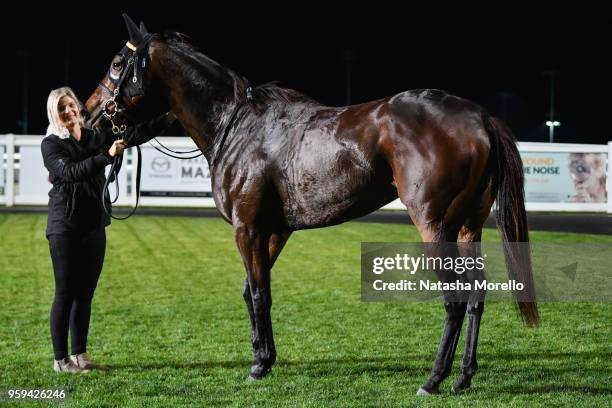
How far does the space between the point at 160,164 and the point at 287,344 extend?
14.0 m

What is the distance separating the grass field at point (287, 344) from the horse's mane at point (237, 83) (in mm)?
1655

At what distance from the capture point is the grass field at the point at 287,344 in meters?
4.28

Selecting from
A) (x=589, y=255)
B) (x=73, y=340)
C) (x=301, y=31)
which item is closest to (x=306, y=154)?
(x=73, y=340)

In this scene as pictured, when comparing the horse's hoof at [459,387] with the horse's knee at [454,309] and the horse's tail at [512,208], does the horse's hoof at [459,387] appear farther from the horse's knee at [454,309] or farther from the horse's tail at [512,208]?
the horse's tail at [512,208]

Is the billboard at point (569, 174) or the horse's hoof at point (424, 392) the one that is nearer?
the horse's hoof at point (424, 392)

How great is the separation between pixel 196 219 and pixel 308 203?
518 inches

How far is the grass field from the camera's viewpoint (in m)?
4.28

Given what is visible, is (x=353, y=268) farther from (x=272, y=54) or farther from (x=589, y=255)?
(x=272, y=54)

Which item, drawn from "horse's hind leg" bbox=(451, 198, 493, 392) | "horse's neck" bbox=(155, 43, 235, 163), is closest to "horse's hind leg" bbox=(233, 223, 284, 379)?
"horse's neck" bbox=(155, 43, 235, 163)

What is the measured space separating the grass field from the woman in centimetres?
29

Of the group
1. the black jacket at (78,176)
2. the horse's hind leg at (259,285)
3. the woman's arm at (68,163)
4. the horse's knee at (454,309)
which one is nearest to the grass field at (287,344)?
the horse's hind leg at (259,285)

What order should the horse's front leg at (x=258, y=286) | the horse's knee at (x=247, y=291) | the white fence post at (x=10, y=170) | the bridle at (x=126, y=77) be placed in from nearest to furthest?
the horse's front leg at (x=258, y=286), the bridle at (x=126, y=77), the horse's knee at (x=247, y=291), the white fence post at (x=10, y=170)

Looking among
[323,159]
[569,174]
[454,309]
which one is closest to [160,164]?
[569,174]

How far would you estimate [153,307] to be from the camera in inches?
292
